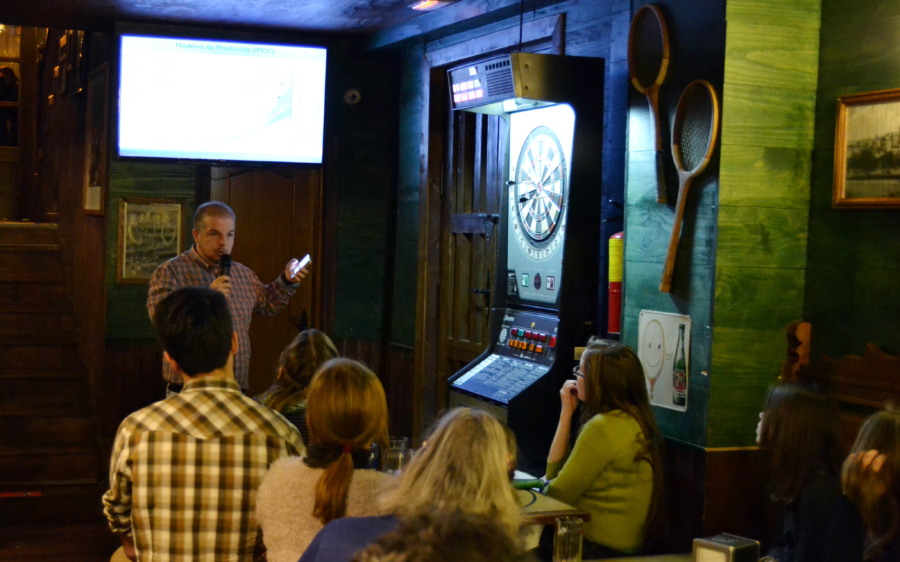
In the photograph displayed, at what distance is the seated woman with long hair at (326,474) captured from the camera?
6.60ft

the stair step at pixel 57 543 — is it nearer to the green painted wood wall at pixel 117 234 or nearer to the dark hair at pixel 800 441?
the green painted wood wall at pixel 117 234

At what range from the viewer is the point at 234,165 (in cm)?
545

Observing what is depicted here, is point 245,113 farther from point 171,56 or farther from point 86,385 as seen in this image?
point 86,385

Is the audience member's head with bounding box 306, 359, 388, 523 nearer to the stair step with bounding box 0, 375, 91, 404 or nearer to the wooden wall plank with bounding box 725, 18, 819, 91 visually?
the wooden wall plank with bounding box 725, 18, 819, 91

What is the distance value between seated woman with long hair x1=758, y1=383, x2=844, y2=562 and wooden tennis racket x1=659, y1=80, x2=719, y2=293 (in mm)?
854

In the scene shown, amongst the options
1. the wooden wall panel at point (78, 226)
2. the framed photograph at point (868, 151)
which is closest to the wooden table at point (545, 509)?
the framed photograph at point (868, 151)

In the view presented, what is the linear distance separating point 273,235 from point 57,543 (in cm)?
227

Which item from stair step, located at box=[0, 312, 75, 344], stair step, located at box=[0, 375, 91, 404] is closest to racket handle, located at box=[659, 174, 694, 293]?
stair step, located at box=[0, 375, 91, 404]

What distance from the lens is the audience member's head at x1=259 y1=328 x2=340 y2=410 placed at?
3.27 meters

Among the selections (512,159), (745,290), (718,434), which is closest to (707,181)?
(745,290)

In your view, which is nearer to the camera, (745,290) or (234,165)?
(745,290)

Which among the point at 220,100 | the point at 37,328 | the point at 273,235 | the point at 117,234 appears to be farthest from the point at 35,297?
the point at 220,100

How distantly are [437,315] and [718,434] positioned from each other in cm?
265

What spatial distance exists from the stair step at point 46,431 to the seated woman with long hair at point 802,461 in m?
4.95
